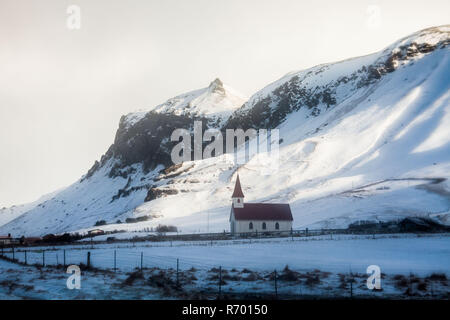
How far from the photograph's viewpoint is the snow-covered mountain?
89.4m

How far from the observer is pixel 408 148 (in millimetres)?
127000

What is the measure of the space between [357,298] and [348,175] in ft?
327

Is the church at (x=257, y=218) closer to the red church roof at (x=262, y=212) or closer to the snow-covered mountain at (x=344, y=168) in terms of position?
the red church roof at (x=262, y=212)

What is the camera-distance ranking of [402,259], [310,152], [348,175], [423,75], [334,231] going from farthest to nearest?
1. [423,75]
2. [310,152]
3. [348,175]
4. [334,231]
5. [402,259]

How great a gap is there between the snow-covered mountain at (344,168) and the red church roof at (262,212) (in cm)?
835

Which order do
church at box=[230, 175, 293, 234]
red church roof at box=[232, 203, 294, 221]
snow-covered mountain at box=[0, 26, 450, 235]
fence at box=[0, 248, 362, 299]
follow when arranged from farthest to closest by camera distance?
snow-covered mountain at box=[0, 26, 450, 235], red church roof at box=[232, 203, 294, 221], church at box=[230, 175, 293, 234], fence at box=[0, 248, 362, 299]

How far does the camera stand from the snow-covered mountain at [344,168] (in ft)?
293

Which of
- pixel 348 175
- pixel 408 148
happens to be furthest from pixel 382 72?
pixel 348 175

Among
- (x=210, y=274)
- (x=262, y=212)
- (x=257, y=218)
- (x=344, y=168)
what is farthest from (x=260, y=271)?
(x=344, y=168)

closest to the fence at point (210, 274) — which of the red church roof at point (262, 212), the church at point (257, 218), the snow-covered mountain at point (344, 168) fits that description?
the church at point (257, 218)

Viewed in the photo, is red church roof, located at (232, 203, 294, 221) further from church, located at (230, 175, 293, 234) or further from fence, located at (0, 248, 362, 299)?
fence, located at (0, 248, 362, 299)

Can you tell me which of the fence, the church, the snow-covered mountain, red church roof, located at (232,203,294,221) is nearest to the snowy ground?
the fence

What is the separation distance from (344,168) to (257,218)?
6272cm

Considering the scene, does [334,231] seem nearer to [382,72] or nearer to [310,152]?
[310,152]
